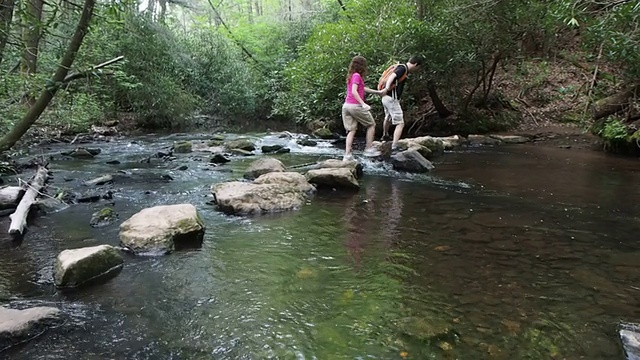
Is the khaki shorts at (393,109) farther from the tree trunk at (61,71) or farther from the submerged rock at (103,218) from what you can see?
the tree trunk at (61,71)

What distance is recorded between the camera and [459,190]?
22.2 feet

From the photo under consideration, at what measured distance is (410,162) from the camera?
27.6ft

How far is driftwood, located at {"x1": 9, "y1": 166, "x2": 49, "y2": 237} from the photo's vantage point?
4.83 metres

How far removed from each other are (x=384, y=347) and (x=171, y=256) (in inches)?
94.7

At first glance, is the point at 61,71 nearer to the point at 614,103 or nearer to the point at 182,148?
the point at 182,148

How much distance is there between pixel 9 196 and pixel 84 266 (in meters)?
3.31

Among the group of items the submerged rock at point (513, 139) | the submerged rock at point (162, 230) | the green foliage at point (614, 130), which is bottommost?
the submerged rock at point (162, 230)

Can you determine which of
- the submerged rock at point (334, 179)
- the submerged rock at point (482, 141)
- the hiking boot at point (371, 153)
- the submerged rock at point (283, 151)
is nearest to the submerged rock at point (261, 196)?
the submerged rock at point (334, 179)

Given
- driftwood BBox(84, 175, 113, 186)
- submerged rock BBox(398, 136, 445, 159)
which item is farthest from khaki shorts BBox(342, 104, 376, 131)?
driftwood BBox(84, 175, 113, 186)

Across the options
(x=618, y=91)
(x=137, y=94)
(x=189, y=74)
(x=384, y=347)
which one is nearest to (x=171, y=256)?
(x=384, y=347)

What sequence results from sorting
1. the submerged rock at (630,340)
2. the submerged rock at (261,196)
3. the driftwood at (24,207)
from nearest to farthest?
the submerged rock at (630,340)
the driftwood at (24,207)
the submerged rock at (261,196)

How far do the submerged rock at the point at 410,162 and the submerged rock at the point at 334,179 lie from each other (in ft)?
5.53

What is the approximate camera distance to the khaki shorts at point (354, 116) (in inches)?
347

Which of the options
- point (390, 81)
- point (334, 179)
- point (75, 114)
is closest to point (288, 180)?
point (334, 179)
